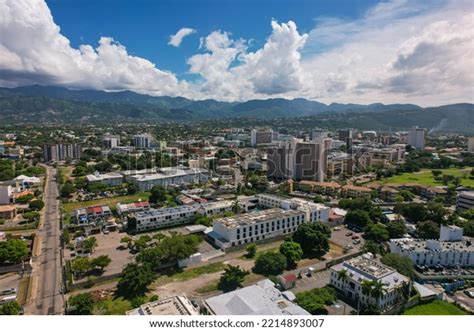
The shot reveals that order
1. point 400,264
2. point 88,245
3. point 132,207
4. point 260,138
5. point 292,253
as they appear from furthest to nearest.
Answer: point 260,138 < point 132,207 < point 88,245 < point 292,253 < point 400,264

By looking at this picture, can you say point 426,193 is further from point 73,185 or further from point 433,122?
point 433,122

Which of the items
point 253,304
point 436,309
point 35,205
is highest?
point 253,304

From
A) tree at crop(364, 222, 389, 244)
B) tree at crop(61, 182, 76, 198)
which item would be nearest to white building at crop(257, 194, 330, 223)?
tree at crop(364, 222, 389, 244)

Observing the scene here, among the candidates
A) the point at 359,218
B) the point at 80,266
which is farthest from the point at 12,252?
the point at 359,218

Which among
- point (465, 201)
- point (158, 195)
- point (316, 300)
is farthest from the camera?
point (158, 195)

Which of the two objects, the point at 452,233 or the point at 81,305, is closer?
the point at 81,305

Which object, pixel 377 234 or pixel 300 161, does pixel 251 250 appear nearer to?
pixel 377 234
